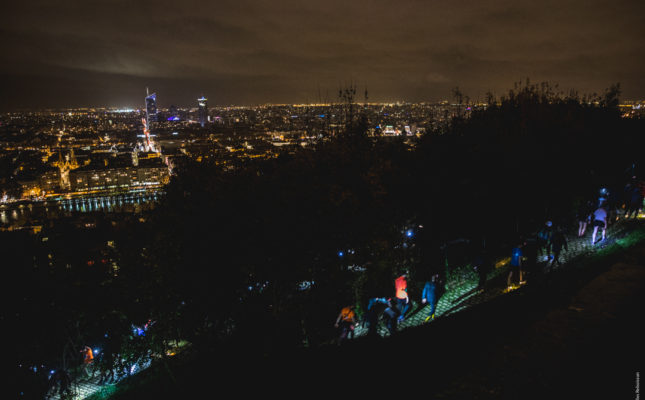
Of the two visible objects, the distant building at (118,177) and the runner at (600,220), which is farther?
the distant building at (118,177)

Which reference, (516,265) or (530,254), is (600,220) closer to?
(530,254)

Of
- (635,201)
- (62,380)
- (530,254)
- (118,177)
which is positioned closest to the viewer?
(530,254)

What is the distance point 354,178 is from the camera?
43.4 feet

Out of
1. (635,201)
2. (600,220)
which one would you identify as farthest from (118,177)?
(600,220)

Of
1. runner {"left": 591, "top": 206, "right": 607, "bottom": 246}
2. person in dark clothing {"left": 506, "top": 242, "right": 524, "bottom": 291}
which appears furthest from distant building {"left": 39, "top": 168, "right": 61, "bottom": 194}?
runner {"left": 591, "top": 206, "right": 607, "bottom": 246}

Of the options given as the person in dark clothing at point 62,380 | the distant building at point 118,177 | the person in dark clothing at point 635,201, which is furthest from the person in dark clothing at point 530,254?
the distant building at point 118,177

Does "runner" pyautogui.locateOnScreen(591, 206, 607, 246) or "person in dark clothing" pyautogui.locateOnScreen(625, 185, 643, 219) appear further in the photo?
"person in dark clothing" pyautogui.locateOnScreen(625, 185, 643, 219)

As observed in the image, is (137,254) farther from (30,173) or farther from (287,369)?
(30,173)

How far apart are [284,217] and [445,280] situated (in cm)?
633

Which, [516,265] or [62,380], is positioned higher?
[516,265]

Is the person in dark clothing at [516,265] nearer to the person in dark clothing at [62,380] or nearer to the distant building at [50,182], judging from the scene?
the person in dark clothing at [62,380]

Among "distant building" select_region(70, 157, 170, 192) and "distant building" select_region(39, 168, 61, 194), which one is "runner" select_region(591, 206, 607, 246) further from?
"distant building" select_region(39, 168, 61, 194)

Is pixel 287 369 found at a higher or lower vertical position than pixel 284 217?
lower

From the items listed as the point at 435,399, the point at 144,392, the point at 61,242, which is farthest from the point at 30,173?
the point at 435,399
